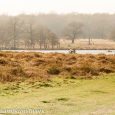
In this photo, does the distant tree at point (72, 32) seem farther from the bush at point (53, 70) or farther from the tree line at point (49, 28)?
the bush at point (53, 70)

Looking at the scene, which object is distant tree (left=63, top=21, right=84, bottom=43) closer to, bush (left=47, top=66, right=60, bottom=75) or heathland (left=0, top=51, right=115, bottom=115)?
Answer: heathland (left=0, top=51, right=115, bottom=115)

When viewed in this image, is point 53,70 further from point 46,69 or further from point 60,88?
point 60,88

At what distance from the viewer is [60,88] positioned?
629 cm

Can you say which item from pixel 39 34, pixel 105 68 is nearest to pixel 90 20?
pixel 39 34

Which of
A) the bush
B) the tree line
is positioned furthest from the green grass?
the tree line

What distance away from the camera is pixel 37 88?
6285 millimetres

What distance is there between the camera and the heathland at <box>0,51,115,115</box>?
162 inches

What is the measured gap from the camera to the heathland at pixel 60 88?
4118 mm

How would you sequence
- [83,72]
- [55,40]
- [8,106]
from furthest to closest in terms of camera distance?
[55,40]
[83,72]
[8,106]

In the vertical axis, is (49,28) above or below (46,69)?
above

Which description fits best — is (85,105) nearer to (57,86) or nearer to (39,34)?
(57,86)

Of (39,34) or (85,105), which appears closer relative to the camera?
(85,105)

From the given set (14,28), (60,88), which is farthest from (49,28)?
(60,88)

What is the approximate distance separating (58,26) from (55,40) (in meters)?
49.9
